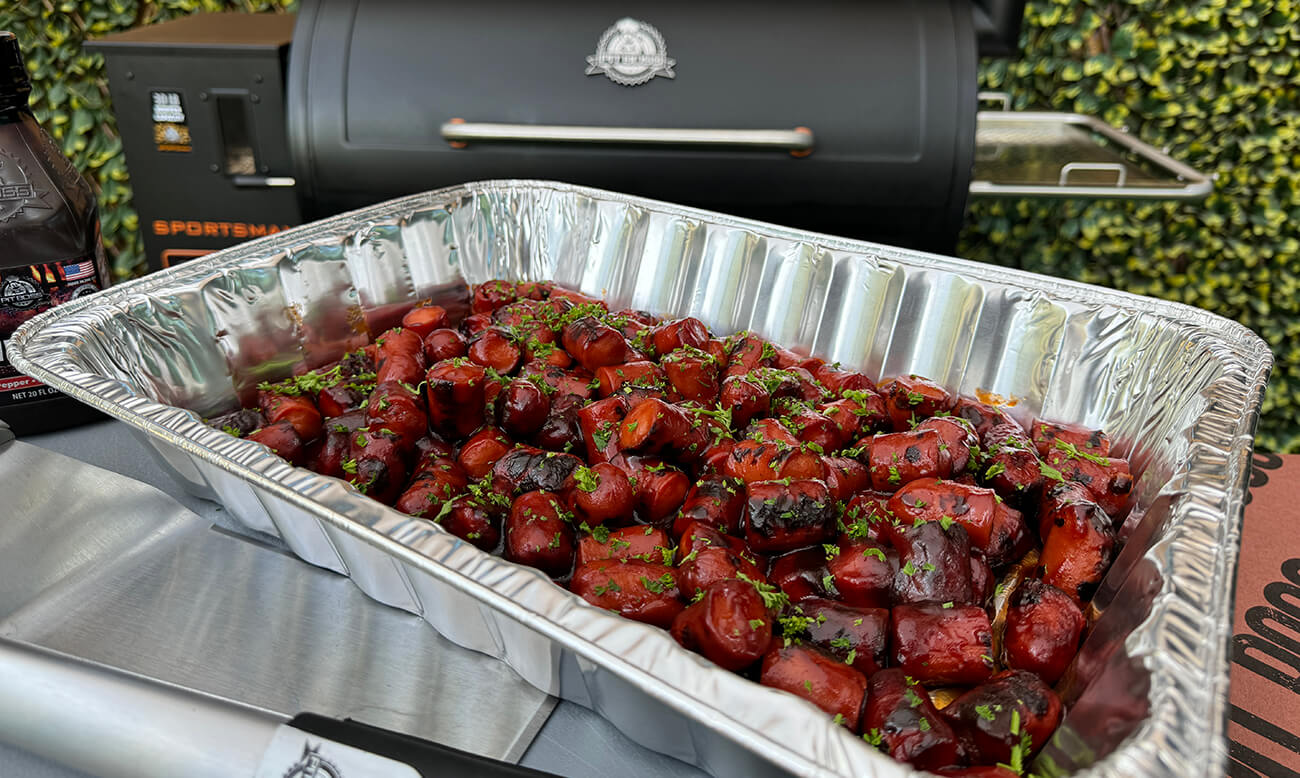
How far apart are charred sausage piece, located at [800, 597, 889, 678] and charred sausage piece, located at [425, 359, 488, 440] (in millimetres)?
734

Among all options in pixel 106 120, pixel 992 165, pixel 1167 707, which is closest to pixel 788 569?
pixel 1167 707

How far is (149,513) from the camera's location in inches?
54.4

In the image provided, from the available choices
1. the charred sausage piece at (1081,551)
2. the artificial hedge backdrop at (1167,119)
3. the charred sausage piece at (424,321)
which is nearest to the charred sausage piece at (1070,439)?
the charred sausage piece at (1081,551)

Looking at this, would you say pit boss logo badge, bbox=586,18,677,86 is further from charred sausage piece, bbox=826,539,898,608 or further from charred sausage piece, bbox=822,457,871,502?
charred sausage piece, bbox=826,539,898,608

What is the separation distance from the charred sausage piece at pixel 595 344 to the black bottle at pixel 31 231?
3.04 ft

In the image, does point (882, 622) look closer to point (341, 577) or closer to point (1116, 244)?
point (341, 577)

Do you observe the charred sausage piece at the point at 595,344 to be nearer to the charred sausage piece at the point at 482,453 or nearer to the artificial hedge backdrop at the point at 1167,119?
the charred sausage piece at the point at 482,453

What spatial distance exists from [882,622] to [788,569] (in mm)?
172

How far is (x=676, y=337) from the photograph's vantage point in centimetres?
171

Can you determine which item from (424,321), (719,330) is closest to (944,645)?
(719,330)

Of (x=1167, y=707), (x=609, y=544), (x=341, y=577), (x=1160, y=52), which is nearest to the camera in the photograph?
(x=1167, y=707)

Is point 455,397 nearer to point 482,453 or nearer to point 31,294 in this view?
point 482,453

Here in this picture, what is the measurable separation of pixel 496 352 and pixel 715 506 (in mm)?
667

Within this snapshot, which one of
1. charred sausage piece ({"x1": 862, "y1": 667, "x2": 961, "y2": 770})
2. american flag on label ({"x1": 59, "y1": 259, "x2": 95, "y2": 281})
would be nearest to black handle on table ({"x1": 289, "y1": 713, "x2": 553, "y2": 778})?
charred sausage piece ({"x1": 862, "y1": 667, "x2": 961, "y2": 770})
